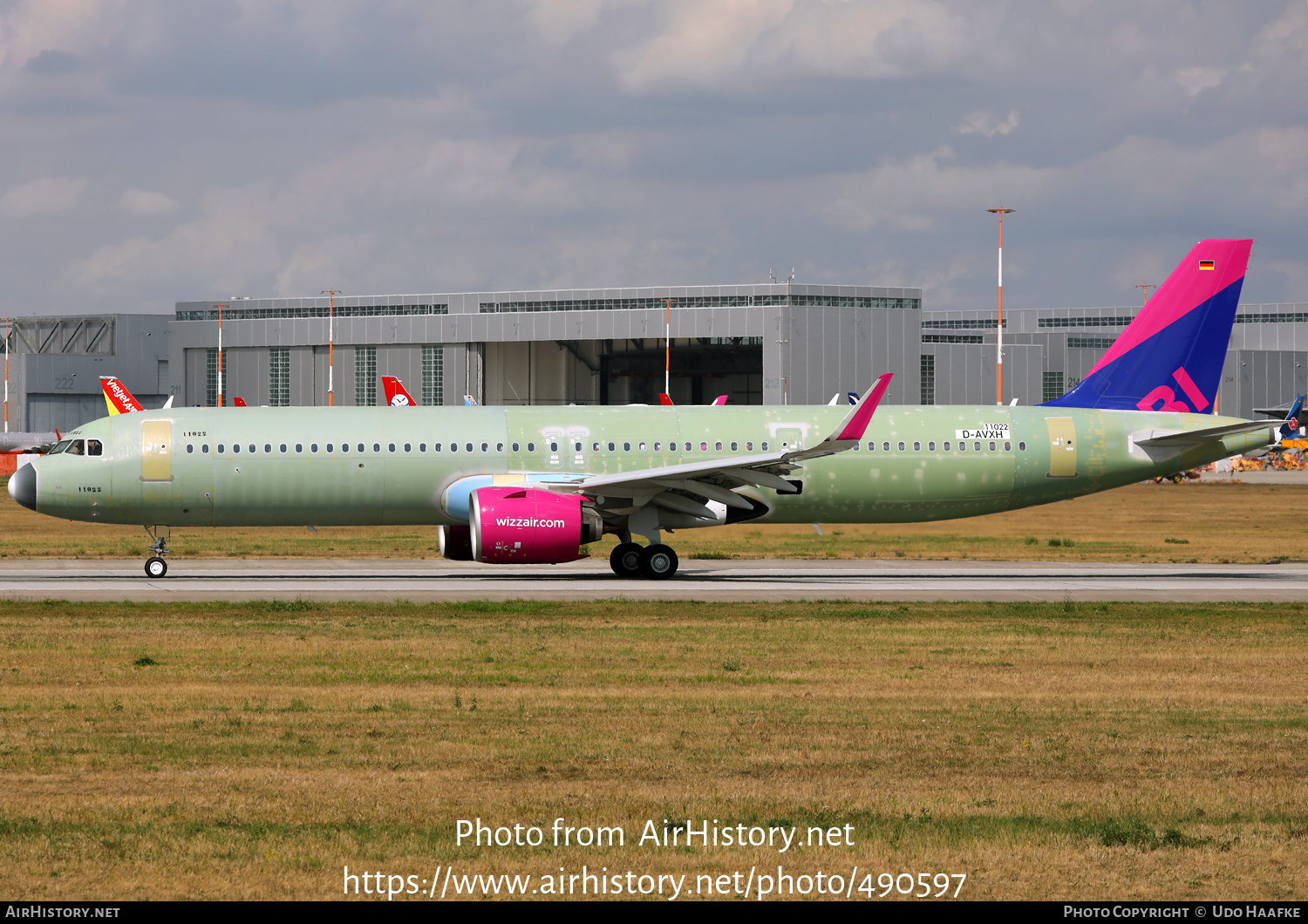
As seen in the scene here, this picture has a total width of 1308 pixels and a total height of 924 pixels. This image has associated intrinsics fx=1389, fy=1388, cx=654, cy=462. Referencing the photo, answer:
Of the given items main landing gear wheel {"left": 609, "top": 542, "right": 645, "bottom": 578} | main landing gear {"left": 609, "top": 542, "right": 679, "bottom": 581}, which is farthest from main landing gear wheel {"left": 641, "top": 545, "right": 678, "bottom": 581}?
main landing gear wheel {"left": 609, "top": 542, "right": 645, "bottom": 578}

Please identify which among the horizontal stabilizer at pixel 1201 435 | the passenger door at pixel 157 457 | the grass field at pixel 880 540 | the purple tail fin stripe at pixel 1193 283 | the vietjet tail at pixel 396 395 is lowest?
the grass field at pixel 880 540

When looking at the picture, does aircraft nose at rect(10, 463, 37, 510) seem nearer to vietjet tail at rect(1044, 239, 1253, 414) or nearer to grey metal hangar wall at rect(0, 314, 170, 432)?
vietjet tail at rect(1044, 239, 1253, 414)

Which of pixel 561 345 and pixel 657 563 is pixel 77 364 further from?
pixel 657 563

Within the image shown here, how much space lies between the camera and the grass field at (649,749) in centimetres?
883

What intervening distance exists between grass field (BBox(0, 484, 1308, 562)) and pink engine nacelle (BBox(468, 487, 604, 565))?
356 inches

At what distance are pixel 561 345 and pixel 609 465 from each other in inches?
3078

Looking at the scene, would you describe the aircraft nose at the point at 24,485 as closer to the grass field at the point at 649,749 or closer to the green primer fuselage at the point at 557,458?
the green primer fuselage at the point at 557,458

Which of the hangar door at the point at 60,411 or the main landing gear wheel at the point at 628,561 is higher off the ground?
the hangar door at the point at 60,411

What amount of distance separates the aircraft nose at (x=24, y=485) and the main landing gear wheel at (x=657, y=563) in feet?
42.8

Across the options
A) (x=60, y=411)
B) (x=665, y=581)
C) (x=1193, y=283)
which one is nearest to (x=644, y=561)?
(x=665, y=581)

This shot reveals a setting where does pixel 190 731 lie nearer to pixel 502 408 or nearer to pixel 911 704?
pixel 911 704

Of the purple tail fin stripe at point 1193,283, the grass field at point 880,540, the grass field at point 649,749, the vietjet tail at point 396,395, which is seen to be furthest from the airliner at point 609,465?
the vietjet tail at point 396,395

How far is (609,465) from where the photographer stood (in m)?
30.5

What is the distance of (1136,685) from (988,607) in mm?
7854
